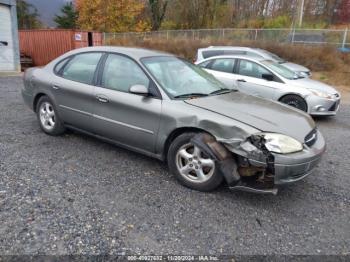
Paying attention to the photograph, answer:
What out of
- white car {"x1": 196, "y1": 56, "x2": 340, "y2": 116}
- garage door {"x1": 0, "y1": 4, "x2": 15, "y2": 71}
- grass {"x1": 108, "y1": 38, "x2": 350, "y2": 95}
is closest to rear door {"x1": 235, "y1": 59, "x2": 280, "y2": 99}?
white car {"x1": 196, "y1": 56, "x2": 340, "y2": 116}

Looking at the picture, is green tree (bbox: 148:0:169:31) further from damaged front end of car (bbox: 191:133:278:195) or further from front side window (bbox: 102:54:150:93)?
damaged front end of car (bbox: 191:133:278:195)

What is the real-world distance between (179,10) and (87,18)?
12011 millimetres

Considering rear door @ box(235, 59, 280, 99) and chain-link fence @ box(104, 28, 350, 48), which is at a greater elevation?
chain-link fence @ box(104, 28, 350, 48)

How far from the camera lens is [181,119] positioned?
11.2ft

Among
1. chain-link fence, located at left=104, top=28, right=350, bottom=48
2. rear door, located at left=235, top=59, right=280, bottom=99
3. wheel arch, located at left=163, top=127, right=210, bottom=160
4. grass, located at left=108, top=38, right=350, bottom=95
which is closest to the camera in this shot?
wheel arch, located at left=163, top=127, right=210, bottom=160

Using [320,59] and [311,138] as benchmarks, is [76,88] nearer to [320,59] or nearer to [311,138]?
[311,138]

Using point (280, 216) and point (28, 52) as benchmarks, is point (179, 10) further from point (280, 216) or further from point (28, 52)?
point (280, 216)

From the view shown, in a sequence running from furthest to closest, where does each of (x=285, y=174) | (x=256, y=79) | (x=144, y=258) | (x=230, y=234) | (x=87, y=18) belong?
(x=87, y=18), (x=256, y=79), (x=285, y=174), (x=230, y=234), (x=144, y=258)

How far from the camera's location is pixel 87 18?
119 ft

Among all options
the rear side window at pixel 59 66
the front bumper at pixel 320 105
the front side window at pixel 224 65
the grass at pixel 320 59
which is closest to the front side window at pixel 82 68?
the rear side window at pixel 59 66

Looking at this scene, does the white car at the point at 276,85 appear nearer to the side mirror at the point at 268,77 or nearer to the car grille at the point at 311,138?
the side mirror at the point at 268,77

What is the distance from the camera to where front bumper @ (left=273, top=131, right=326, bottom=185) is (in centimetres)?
297

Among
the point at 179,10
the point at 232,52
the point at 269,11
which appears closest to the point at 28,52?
the point at 232,52

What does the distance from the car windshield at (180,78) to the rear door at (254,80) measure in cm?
329
